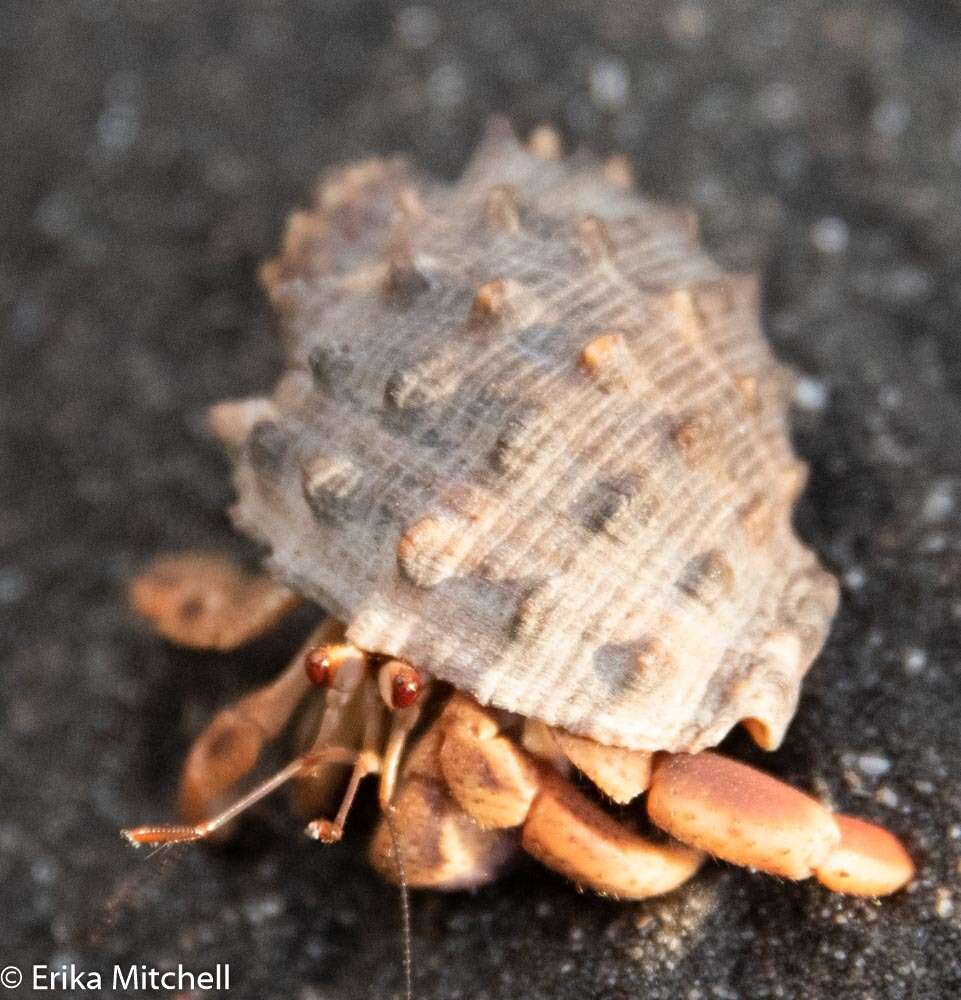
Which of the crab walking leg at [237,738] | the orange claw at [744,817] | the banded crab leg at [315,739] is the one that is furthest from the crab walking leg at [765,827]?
the crab walking leg at [237,738]

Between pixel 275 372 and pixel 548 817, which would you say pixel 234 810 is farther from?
Result: pixel 275 372

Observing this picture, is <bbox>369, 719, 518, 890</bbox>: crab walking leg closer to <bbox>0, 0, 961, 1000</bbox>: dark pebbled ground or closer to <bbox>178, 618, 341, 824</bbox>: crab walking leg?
<bbox>0, 0, 961, 1000</bbox>: dark pebbled ground

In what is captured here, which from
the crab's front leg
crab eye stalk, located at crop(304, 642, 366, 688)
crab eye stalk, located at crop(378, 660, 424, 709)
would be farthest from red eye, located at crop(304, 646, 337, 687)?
the crab's front leg

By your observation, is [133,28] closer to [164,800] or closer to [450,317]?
[450,317]

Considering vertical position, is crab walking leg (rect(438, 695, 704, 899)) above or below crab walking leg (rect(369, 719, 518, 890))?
above

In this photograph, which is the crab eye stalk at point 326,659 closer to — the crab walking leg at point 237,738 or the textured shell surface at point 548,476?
the textured shell surface at point 548,476

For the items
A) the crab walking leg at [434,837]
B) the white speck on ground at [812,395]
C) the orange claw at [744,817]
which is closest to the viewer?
the orange claw at [744,817]
